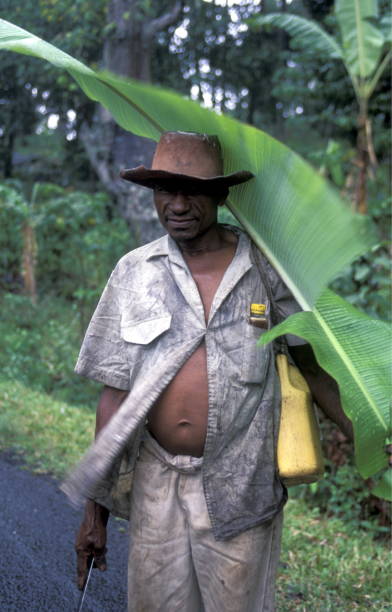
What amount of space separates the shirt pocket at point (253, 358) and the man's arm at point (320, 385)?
0.61 ft

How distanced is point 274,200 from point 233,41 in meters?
13.2

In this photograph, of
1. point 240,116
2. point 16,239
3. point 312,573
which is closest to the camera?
point 312,573

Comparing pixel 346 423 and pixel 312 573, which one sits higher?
pixel 346 423

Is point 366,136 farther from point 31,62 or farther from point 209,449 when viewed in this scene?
point 31,62

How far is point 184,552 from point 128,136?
6.52m

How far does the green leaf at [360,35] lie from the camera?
270 inches

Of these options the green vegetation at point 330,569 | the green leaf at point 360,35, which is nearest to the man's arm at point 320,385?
the green vegetation at point 330,569

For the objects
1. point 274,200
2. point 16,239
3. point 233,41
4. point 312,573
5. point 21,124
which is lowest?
point 312,573

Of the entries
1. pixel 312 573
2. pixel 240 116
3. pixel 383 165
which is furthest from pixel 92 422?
pixel 240 116

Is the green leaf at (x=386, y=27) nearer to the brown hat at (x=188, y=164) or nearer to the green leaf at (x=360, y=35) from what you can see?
the green leaf at (x=360, y=35)

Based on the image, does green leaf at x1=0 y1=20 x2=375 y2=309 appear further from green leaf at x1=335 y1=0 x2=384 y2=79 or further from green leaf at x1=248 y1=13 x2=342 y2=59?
green leaf at x1=248 y1=13 x2=342 y2=59

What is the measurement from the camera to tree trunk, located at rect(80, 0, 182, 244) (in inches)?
Answer: 314

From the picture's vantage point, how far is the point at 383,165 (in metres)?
12.3

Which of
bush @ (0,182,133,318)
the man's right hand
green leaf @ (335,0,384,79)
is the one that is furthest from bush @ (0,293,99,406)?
the man's right hand
